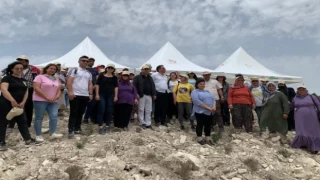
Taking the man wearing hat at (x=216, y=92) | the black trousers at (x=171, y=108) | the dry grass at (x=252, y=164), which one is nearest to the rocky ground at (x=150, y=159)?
the dry grass at (x=252, y=164)

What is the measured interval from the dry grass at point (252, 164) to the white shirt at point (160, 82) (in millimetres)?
2879

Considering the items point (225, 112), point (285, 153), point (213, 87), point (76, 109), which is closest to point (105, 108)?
point (76, 109)

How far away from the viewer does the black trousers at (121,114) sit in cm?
710

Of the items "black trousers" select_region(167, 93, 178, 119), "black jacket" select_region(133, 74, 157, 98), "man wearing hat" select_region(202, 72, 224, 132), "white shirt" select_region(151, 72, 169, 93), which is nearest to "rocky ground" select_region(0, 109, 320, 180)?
"man wearing hat" select_region(202, 72, 224, 132)

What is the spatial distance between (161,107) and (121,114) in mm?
1291

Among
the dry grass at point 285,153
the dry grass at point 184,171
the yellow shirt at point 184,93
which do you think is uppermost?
the yellow shirt at point 184,93

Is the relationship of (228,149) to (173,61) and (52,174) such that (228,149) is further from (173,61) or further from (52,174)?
(173,61)

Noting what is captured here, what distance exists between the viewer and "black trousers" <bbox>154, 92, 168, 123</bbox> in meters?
7.98

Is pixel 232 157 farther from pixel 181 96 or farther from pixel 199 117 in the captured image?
pixel 181 96

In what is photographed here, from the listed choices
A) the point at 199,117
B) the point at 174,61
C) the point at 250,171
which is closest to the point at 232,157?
the point at 250,171

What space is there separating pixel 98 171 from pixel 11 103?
1949 millimetres

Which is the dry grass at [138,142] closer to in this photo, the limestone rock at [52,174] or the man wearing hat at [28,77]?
the limestone rock at [52,174]

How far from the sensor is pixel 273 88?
8.04m

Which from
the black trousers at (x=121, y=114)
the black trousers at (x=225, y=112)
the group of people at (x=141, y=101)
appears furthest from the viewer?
the black trousers at (x=225, y=112)
